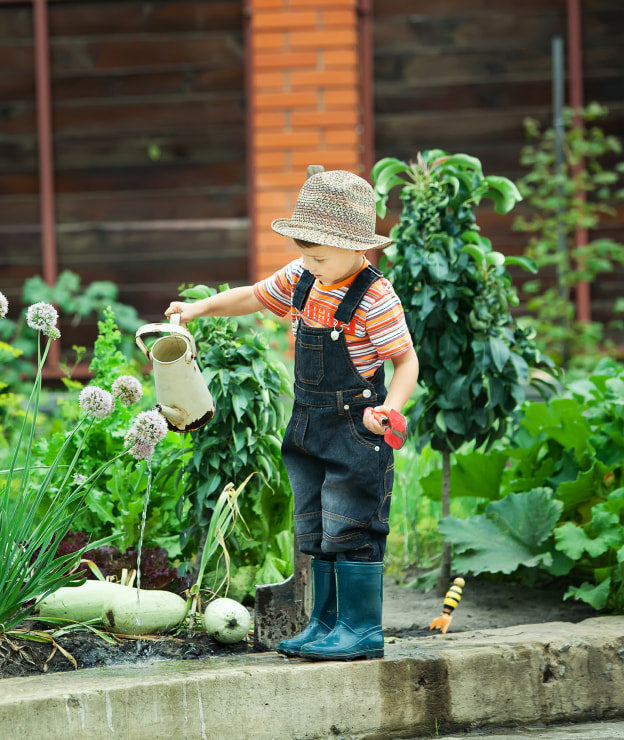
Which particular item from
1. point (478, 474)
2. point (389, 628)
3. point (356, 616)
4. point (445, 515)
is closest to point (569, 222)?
point (478, 474)

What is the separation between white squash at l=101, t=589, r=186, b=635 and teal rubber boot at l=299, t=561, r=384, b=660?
461 millimetres

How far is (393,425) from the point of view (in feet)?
7.78

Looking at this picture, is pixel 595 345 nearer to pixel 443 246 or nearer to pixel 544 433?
pixel 544 433

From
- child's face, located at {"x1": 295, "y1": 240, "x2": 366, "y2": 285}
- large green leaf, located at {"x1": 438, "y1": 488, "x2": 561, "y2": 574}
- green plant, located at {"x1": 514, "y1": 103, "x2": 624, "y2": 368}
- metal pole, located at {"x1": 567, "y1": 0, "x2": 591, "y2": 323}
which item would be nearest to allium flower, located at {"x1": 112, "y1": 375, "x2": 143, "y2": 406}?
child's face, located at {"x1": 295, "y1": 240, "x2": 366, "y2": 285}

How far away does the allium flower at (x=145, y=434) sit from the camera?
Result: 8.30 ft

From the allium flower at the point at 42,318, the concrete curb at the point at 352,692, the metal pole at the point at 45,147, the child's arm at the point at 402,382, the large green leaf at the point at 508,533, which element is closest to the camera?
the concrete curb at the point at 352,692

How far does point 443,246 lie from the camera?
131 inches

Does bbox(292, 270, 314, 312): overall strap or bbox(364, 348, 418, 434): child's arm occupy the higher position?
bbox(292, 270, 314, 312): overall strap

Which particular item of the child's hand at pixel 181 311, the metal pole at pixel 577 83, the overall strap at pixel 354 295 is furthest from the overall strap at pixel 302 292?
the metal pole at pixel 577 83

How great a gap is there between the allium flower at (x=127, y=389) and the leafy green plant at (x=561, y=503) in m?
1.25

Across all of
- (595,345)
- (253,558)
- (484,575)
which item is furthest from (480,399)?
(595,345)

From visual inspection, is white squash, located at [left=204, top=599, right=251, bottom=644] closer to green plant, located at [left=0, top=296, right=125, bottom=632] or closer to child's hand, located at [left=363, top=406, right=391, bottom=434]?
green plant, located at [left=0, top=296, right=125, bottom=632]

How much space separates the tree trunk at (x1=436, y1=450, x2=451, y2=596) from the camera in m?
3.50

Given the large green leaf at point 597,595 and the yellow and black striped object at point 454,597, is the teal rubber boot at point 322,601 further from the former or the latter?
the large green leaf at point 597,595
